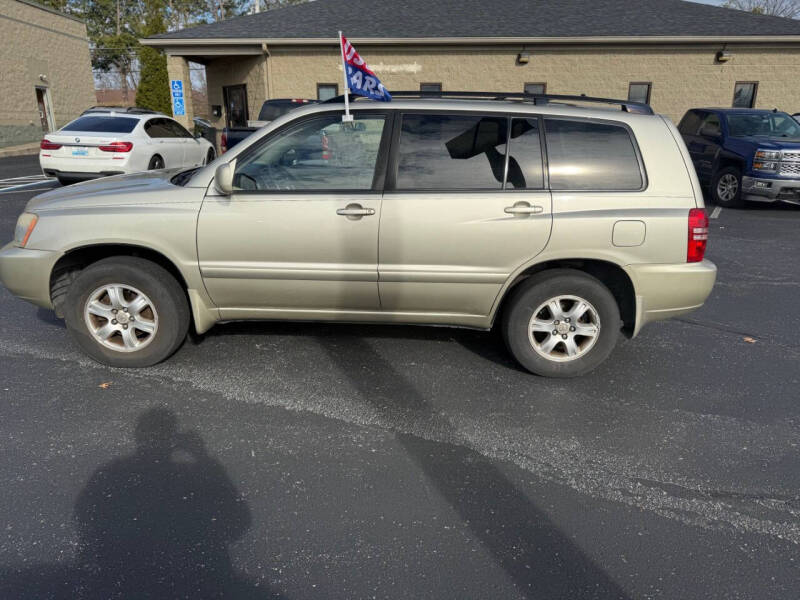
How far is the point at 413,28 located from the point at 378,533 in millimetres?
17844

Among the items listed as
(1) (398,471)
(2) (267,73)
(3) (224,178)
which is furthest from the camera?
(2) (267,73)

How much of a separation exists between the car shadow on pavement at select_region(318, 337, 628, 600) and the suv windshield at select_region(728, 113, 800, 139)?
10713 mm

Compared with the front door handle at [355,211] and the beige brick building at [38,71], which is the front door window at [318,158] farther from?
the beige brick building at [38,71]

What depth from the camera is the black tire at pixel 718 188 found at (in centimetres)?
1084

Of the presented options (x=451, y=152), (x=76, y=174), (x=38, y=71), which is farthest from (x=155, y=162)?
(x=38, y=71)

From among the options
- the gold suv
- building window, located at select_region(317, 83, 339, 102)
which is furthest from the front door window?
building window, located at select_region(317, 83, 339, 102)

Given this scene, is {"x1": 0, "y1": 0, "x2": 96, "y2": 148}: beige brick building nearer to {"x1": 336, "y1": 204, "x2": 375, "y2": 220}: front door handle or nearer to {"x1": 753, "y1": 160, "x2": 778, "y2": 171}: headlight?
{"x1": 336, "y1": 204, "x2": 375, "y2": 220}: front door handle

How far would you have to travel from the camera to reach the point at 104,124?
11.1m

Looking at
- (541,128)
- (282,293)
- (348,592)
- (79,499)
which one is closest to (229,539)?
(348,592)

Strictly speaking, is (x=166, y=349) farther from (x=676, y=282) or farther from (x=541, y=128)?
(x=676, y=282)

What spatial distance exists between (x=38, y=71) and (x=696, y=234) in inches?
1250

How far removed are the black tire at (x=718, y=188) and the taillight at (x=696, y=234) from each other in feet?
27.6

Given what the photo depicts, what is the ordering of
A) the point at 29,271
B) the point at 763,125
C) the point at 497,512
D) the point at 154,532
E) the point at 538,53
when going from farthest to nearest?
1. the point at 538,53
2. the point at 763,125
3. the point at 29,271
4. the point at 497,512
5. the point at 154,532

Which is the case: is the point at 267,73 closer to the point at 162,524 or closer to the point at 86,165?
the point at 86,165
